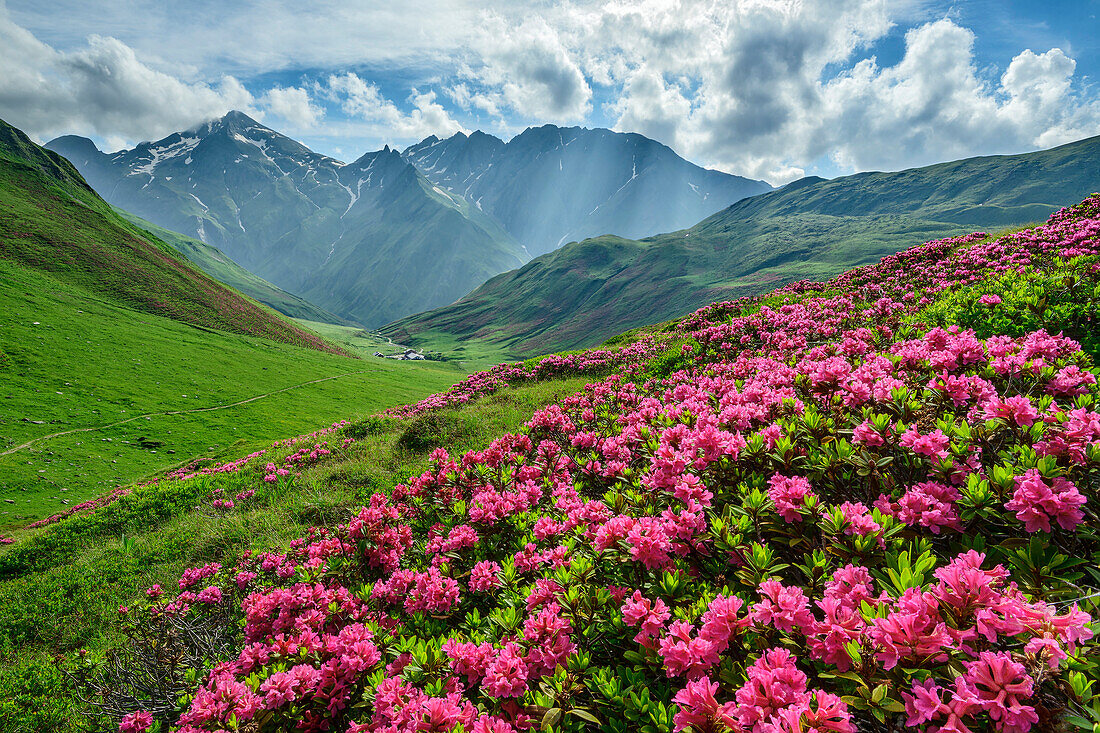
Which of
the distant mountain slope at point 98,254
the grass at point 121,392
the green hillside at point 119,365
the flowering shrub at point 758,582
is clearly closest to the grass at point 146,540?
the flowering shrub at point 758,582

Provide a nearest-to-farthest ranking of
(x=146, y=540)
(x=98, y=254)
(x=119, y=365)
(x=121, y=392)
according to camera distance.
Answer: (x=146, y=540) → (x=121, y=392) → (x=119, y=365) → (x=98, y=254)

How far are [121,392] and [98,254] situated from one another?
63837 mm

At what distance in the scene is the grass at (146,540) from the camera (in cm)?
747

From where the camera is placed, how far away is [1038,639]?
1.83m

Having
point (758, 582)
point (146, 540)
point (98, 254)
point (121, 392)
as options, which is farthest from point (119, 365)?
point (758, 582)

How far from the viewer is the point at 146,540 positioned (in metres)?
11.2

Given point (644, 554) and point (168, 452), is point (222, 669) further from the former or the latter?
point (168, 452)

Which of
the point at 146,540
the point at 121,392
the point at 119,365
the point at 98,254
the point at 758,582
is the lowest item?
the point at 121,392

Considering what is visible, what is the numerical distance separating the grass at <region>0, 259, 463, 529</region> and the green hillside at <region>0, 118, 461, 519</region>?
0.16 metres

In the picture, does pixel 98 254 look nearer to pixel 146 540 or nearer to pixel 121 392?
pixel 121 392

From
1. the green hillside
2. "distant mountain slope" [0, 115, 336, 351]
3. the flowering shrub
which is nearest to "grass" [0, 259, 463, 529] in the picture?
the green hillside

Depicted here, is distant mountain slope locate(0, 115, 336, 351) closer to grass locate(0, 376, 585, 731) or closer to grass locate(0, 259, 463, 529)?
grass locate(0, 259, 463, 529)

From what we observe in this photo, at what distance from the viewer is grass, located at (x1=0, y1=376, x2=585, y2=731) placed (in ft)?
24.5

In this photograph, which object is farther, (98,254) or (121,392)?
(98,254)
